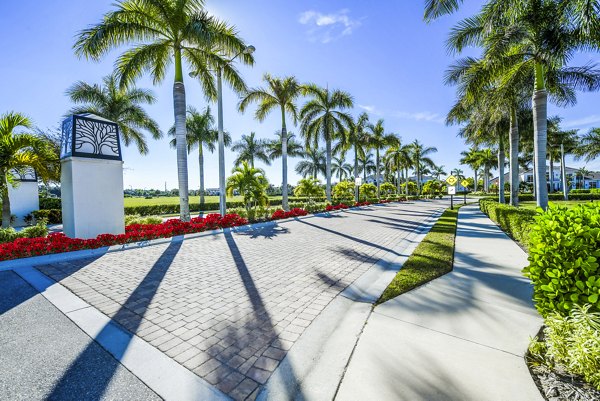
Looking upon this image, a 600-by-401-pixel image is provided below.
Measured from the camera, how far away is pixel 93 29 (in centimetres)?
986

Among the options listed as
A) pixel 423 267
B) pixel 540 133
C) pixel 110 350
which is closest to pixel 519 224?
pixel 540 133

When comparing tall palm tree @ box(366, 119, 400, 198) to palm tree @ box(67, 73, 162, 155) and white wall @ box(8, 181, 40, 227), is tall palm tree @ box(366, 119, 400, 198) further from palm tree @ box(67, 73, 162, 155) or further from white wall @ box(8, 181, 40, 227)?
white wall @ box(8, 181, 40, 227)

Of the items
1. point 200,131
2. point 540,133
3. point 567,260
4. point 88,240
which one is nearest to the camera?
point 567,260

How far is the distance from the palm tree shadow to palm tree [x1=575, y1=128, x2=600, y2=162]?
182 feet

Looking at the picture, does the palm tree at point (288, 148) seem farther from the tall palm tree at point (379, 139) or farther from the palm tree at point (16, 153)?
the palm tree at point (16, 153)

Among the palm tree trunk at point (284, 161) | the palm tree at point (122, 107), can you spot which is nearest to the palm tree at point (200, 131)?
the palm tree at point (122, 107)

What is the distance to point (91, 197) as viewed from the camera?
28.2 ft

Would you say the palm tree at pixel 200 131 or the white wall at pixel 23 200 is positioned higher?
the palm tree at pixel 200 131

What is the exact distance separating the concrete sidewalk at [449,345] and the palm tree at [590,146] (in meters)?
50.3

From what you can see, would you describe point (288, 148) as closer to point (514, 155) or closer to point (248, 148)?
point (248, 148)

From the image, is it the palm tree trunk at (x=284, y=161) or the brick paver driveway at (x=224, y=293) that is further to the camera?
the palm tree trunk at (x=284, y=161)

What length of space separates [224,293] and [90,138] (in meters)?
8.00

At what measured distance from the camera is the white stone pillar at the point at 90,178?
27.3 ft

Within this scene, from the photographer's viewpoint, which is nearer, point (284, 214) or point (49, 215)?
point (284, 214)
